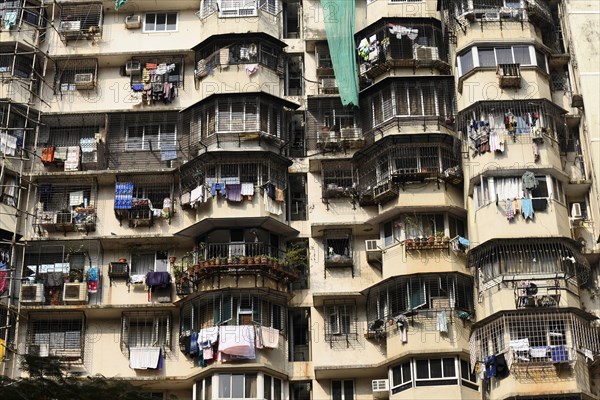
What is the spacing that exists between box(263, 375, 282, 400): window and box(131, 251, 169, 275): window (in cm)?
485

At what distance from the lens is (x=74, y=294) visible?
3353 centimetres

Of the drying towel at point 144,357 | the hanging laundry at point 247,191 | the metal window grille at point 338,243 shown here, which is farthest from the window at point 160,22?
the drying towel at point 144,357

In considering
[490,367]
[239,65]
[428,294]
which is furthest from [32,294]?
[490,367]

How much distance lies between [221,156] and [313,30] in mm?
5791

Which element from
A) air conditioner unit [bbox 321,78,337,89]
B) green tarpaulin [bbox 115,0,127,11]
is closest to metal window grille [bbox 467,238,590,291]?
air conditioner unit [bbox 321,78,337,89]

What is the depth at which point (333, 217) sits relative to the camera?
112 ft

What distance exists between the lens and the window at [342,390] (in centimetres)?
3266

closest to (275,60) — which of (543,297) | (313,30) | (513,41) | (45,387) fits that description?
(313,30)

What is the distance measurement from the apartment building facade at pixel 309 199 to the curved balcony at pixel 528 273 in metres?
0.06

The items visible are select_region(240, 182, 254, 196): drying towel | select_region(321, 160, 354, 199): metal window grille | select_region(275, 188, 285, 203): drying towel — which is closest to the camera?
select_region(240, 182, 254, 196): drying towel

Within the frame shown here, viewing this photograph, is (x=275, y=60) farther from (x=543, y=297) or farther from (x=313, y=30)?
(x=543, y=297)

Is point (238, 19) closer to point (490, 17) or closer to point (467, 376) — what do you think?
point (490, 17)

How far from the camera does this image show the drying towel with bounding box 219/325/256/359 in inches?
1249

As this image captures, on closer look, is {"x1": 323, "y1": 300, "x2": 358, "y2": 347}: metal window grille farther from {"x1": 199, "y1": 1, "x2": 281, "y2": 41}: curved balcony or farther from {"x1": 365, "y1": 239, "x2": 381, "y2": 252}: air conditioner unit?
{"x1": 199, "y1": 1, "x2": 281, "y2": 41}: curved balcony
